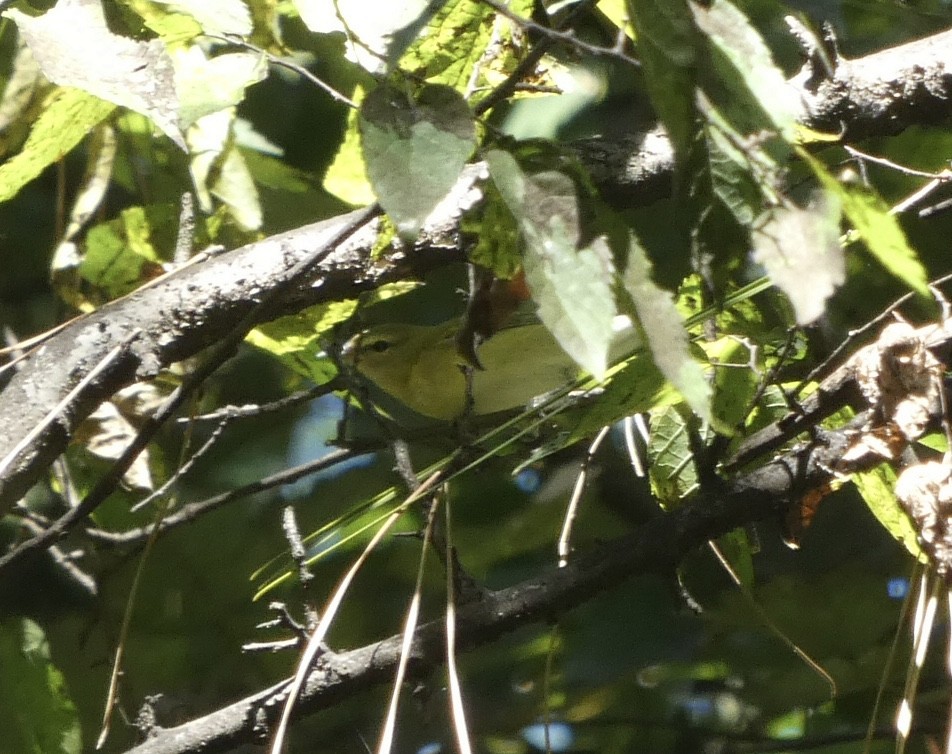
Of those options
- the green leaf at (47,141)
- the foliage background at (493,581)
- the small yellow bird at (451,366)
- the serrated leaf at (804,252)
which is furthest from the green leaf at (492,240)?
the small yellow bird at (451,366)

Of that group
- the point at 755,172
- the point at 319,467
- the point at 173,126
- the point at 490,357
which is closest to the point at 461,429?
the point at 319,467

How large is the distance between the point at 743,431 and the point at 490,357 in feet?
2.63

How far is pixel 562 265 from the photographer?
545 millimetres

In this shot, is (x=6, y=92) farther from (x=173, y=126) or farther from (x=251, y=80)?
(x=173, y=126)

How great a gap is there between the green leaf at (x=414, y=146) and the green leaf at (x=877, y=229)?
0.61 feet

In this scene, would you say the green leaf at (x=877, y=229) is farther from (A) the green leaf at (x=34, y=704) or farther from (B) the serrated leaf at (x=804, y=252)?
(A) the green leaf at (x=34, y=704)

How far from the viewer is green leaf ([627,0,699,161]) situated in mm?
558

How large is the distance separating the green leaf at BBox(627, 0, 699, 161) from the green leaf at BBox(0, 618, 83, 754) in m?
1.09

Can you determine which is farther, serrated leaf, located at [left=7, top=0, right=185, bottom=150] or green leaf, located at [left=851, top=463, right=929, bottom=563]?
green leaf, located at [left=851, top=463, right=929, bottom=563]

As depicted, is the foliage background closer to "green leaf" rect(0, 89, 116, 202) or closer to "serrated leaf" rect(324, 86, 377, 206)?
"serrated leaf" rect(324, 86, 377, 206)

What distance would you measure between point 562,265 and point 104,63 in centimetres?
38

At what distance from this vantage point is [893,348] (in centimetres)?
84

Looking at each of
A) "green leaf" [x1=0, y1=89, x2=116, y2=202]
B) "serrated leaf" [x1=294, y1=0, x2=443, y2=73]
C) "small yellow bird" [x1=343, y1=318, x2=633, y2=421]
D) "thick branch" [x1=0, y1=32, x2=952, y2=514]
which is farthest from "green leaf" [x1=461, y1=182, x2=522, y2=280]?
"small yellow bird" [x1=343, y1=318, x2=633, y2=421]

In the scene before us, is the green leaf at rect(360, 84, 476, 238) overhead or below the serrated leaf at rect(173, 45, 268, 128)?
below
